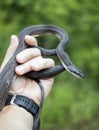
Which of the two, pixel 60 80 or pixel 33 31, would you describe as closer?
pixel 33 31

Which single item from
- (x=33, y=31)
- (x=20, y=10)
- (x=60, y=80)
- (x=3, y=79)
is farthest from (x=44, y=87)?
(x=20, y=10)

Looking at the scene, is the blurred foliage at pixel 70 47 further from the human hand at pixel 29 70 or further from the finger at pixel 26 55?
the finger at pixel 26 55

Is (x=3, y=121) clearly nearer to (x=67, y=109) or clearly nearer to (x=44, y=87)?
(x=44, y=87)

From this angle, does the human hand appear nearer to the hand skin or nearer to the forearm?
the hand skin

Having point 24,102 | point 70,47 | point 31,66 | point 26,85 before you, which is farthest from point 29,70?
point 70,47

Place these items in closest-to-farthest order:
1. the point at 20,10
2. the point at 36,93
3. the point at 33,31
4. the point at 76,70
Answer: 1. the point at 36,93
2. the point at 76,70
3. the point at 33,31
4. the point at 20,10
